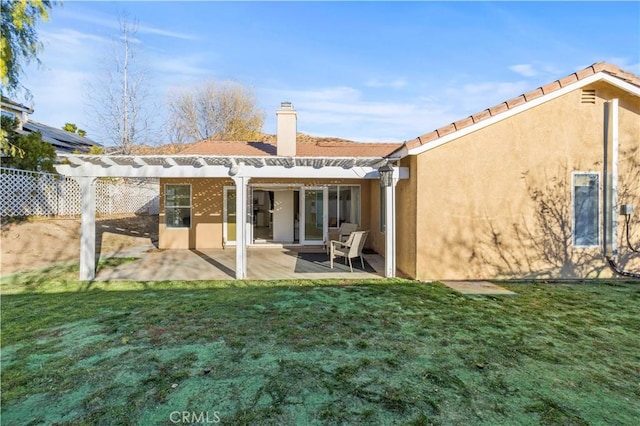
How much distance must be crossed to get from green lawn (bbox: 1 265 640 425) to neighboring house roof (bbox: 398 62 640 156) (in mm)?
3646

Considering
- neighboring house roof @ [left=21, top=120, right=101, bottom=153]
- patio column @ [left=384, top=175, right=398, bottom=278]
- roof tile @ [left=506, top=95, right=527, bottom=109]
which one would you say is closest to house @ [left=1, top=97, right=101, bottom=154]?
neighboring house roof @ [left=21, top=120, right=101, bottom=153]

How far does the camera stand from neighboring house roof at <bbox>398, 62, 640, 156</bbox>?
8.02 meters

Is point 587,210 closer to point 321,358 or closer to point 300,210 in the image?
point 321,358

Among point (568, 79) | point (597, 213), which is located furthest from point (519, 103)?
point (597, 213)

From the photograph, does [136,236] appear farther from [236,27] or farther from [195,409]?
[195,409]

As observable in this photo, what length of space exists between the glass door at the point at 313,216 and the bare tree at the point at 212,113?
69.1ft

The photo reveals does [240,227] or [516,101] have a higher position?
[516,101]

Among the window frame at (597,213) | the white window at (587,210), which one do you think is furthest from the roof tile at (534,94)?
the white window at (587,210)

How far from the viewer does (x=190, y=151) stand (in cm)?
1423

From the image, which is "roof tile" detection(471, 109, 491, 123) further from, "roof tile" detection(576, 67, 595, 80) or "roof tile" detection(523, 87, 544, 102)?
"roof tile" detection(576, 67, 595, 80)

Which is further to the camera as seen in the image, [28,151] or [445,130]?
[28,151]

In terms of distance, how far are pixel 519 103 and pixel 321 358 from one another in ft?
25.2

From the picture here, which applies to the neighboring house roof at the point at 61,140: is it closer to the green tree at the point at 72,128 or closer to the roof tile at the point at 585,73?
the green tree at the point at 72,128

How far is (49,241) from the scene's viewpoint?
12148mm
